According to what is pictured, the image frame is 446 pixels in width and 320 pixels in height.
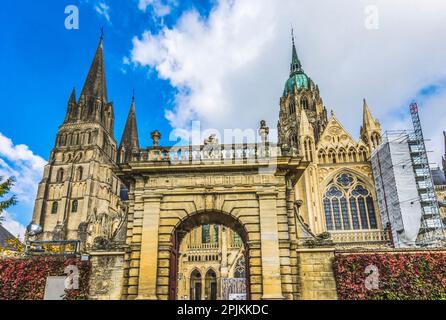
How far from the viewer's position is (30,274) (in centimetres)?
1314

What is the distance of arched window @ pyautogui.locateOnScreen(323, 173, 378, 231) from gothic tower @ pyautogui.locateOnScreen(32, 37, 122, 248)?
30019 mm

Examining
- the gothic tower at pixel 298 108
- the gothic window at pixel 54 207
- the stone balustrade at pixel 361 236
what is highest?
the gothic tower at pixel 298 108

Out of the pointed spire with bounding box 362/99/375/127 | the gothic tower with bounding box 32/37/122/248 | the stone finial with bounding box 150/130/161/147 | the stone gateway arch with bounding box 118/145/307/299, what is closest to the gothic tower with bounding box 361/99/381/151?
the pointed spire with bounding box 362/99/375/127

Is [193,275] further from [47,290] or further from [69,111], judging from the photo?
[69,111]

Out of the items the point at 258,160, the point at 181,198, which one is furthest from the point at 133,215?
the point at 258,160

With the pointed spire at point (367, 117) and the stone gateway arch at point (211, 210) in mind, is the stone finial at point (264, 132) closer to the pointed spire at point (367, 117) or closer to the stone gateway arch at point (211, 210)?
the stone gateway arch at point (211, 210)

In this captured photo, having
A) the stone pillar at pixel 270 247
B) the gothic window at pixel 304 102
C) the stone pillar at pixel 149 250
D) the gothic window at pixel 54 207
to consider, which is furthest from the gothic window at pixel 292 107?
the gothic window at pixel 54 207

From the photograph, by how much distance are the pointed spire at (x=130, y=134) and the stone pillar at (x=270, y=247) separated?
62.5 metres

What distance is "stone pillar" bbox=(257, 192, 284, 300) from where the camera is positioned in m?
11.3

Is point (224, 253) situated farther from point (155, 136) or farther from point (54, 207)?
point (54, 207)

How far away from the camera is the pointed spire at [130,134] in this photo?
7219 cm

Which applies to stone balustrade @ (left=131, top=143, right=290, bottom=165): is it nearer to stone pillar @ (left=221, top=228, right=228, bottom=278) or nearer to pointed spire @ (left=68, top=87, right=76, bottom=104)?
stone pillar @ (left=221, top=228, right=228, bottom=278)

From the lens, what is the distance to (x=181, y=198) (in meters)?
12.9
